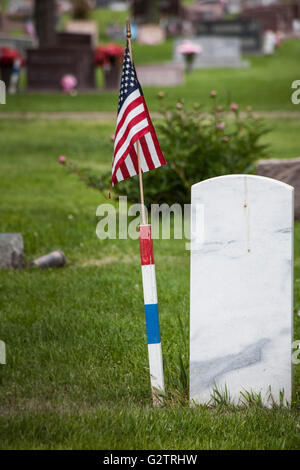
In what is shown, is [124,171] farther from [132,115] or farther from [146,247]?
[146,247]

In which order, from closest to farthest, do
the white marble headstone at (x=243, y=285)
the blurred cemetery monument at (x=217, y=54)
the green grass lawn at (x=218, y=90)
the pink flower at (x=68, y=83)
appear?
the white marble headstone at (x=243, y=285) → the green grass lawn at (x=218, y=90) → the pink flower at (x=68, y=83) → the blurred cemetery monument at (x=217, y=54)

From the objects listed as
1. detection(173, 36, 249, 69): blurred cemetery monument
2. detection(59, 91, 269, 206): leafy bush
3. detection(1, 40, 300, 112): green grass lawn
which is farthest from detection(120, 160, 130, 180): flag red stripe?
detection(173, 36, 249, 69): blurred cemetery monument

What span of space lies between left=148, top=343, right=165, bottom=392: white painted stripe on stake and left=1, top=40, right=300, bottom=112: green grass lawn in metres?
13.1

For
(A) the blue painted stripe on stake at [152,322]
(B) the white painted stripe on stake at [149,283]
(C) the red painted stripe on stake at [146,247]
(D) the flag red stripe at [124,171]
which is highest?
(D) the flag red stripe at [124,171]

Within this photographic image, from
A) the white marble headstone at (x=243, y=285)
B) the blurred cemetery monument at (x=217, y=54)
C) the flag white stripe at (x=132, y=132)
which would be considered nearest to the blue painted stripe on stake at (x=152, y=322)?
the white marble headstone at (x=243, y=285)

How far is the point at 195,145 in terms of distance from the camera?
30.4 feet

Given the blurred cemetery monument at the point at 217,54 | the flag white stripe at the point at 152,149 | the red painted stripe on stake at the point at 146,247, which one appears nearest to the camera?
the red painted stripe on stake at the point at 146,247

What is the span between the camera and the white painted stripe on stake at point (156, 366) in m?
4.34

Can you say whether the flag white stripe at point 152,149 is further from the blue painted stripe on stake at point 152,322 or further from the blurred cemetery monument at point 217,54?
the blurred cemetery monument at point 217,54

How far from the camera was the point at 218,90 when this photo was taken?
23656 millimetres

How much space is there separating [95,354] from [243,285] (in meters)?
1.39

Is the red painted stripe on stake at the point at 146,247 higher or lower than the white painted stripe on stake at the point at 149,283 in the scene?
higher

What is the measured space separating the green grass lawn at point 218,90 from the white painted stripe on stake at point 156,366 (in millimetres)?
13085
